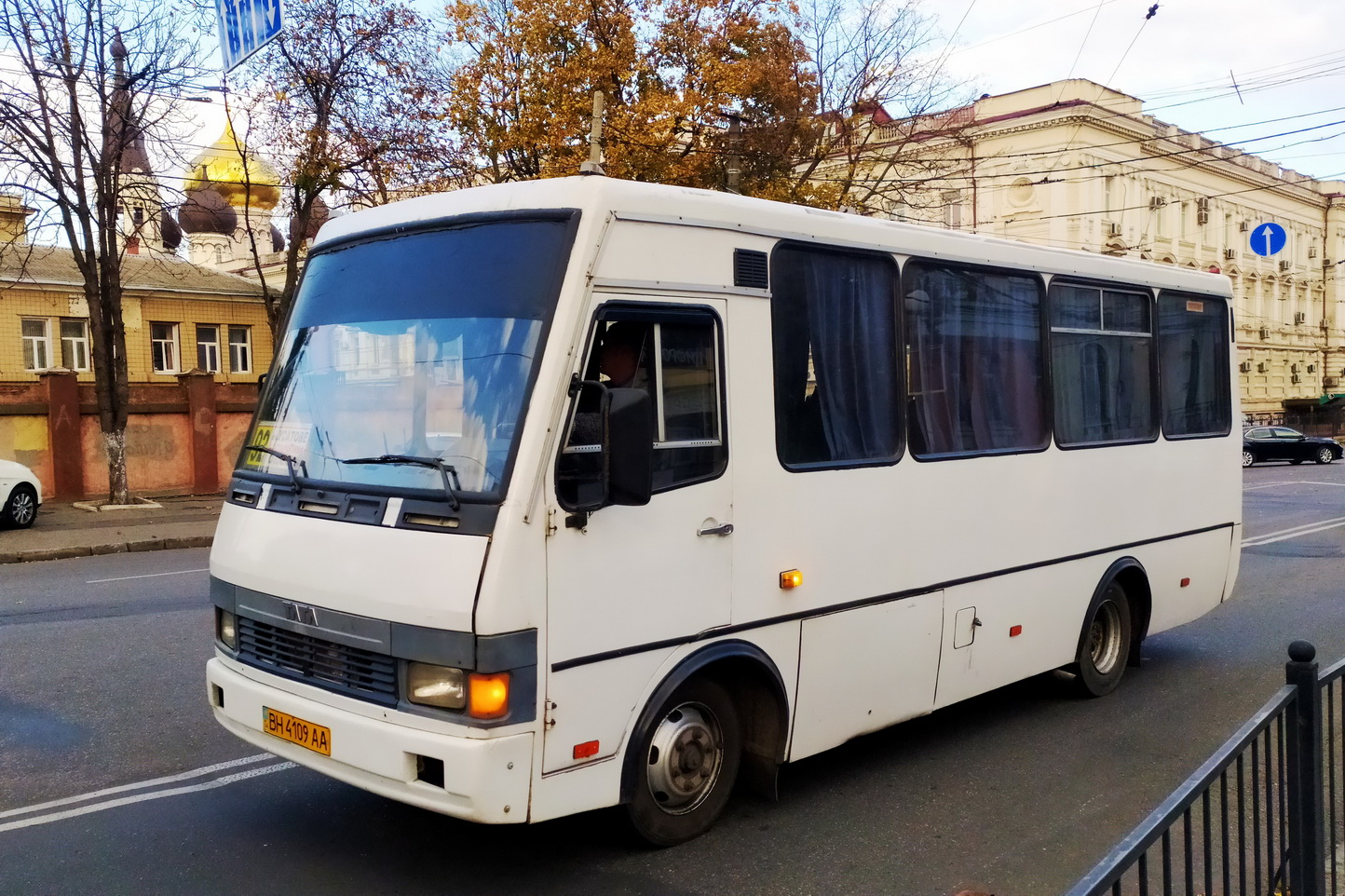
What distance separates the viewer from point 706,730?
4945 millimetres

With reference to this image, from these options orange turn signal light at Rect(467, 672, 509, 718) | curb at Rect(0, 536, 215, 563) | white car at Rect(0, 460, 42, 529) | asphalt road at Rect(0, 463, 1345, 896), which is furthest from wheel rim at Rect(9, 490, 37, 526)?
orange turn signal light at Rect(467, 672, 509, 718)

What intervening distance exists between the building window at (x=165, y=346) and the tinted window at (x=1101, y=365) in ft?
109

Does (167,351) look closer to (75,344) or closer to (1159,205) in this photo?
(75,344)

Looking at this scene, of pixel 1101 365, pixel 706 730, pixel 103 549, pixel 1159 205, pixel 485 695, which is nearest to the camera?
pixel 485 695

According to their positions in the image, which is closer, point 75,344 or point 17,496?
point 17,496

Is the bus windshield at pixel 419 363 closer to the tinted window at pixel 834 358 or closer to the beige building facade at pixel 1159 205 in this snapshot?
the tinted window at pixel 834 358

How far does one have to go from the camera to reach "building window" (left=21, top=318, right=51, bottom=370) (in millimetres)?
32781

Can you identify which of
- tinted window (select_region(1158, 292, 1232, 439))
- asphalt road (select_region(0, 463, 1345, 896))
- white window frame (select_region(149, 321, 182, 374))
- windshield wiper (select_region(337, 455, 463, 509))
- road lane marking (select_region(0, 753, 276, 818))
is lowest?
asphalt road (select_region(0, 463, 1345, 896))

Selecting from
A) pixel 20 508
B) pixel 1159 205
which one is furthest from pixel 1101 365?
pixel 1159 205

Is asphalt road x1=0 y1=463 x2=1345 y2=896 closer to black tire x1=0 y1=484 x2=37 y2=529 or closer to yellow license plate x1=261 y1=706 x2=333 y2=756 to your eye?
yellow license plate x1=261 y1=706 x2=333 y2=756

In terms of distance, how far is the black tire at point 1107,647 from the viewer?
753 centimetres

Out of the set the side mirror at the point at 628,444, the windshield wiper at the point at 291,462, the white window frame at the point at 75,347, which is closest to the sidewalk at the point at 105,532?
the white window frame at the point at 75,347

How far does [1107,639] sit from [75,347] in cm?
3357

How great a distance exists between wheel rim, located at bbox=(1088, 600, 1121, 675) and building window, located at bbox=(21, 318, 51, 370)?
32836 millimetres
